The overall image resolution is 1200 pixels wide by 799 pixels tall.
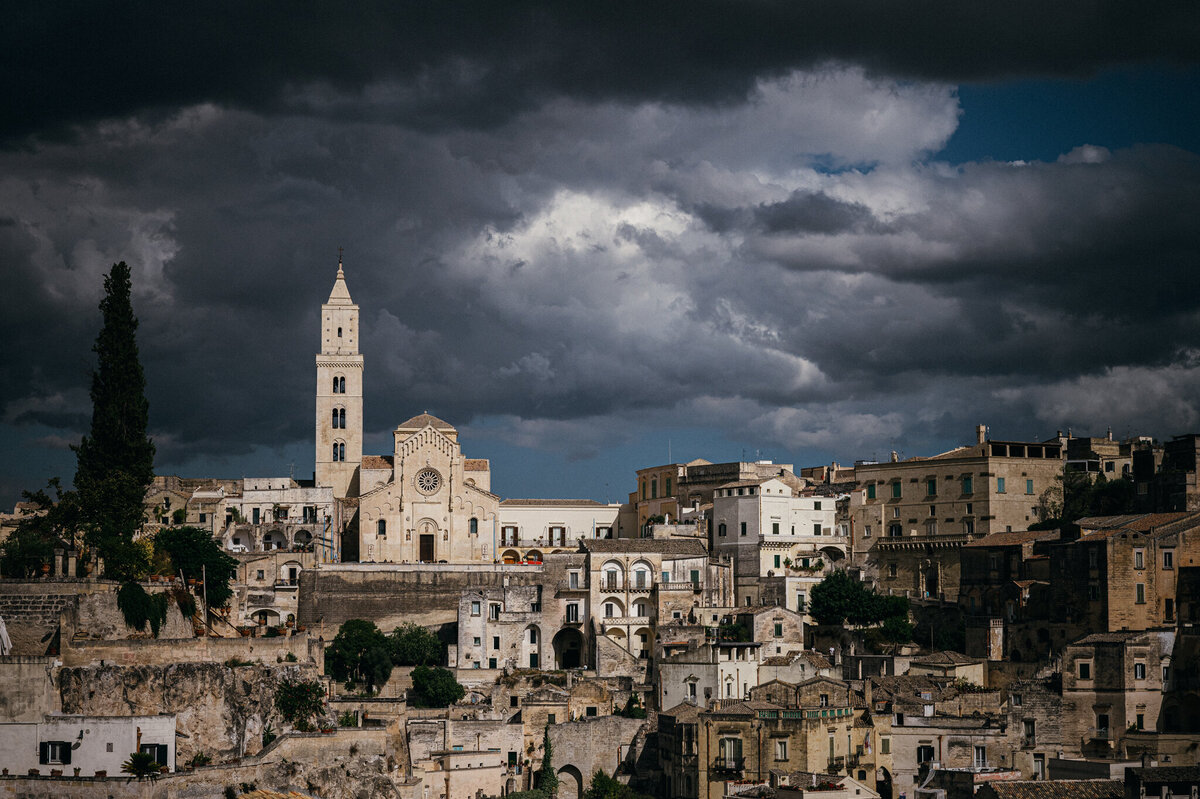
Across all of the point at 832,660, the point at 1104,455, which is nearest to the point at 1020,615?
the point at 832,660

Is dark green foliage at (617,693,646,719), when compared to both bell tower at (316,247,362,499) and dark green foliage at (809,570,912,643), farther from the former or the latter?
bell tower at (316,247,362,499)

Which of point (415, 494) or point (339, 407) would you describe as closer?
point (415, 494)

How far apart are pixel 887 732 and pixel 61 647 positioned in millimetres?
32535

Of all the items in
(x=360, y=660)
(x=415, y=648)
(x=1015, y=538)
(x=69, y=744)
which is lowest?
(x=69, y=744)

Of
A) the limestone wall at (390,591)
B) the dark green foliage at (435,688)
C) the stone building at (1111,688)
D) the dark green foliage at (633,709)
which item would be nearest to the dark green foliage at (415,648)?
the dark green foliage at (435,688)

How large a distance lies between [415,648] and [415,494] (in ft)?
57.7

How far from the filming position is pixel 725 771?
64250 millimetres

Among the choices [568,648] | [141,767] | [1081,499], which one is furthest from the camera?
[1081,499]

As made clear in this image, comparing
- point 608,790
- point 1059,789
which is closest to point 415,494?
point 608,790

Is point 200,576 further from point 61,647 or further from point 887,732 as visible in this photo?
point 887,732

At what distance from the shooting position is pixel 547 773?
69125 millimetres

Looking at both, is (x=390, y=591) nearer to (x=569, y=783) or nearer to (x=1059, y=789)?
(x=569, y=783)

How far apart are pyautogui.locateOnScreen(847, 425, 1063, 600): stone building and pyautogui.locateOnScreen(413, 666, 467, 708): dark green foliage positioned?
26.4 m

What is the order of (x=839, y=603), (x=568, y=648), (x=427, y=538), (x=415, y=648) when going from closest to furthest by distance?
(x=415, y=648) < (x=839, y=603) < (x=568, y=648) < (x=427, y=538)
